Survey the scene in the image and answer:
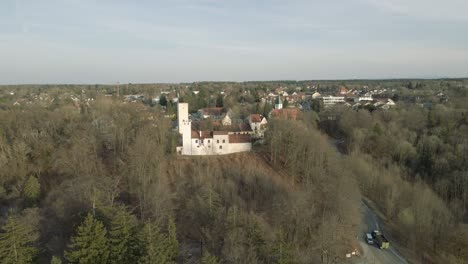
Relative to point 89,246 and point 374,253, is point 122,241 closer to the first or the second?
point 89,246

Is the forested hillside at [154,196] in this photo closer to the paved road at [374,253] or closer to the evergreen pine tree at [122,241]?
the evergreen pine tree at [122,241]

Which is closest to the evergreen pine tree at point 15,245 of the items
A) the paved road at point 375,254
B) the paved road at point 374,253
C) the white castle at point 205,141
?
the paved road at point 374,253

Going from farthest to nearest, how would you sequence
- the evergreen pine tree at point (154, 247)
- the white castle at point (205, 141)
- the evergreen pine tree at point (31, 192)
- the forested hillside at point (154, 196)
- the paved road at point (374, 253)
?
the white castle at point (205, 141) → the evergreen pine tree at point (31, 192) → the paved road at point (374, 253) → the forested hillside at point (154, 196) → the evergreen pine tree at point (154, 247)

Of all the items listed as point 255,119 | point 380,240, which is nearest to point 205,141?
point 255,119

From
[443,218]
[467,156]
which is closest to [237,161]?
[443,218]

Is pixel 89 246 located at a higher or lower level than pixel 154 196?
lower

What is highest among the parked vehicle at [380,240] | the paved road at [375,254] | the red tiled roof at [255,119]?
the red tiled roof at [255,119]

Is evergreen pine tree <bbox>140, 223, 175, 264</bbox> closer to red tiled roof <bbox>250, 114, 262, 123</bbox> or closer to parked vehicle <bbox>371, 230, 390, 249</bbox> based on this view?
parked vehicle <bbox>371, 230, 390, 249</bbox>
